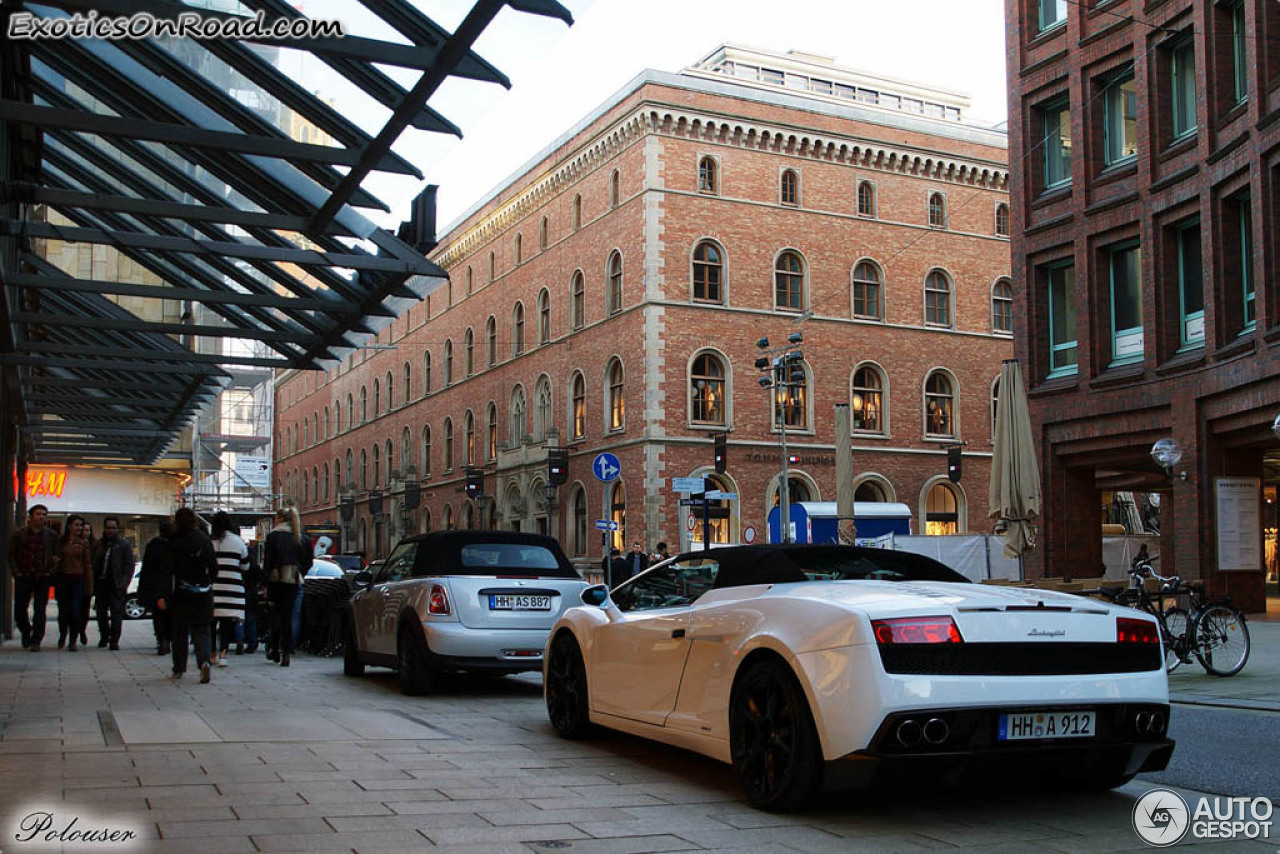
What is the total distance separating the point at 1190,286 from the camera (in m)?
21.9

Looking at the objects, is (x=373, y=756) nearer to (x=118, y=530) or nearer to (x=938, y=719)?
(x=938, y=719)

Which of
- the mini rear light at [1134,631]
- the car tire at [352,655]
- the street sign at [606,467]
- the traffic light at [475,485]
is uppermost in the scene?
the traffic light at [475,485]

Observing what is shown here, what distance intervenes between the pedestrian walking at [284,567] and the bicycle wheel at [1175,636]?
9.26m

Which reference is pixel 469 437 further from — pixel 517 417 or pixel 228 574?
pixel 228 574

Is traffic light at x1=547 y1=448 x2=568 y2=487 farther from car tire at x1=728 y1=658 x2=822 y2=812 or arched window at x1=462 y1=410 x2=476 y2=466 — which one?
car tire at x1=728 y1=658 x2=822 y2=812

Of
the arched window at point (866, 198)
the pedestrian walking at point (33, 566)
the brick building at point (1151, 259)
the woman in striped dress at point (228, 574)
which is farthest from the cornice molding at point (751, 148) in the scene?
the woman in striped dress at point (228, 574)

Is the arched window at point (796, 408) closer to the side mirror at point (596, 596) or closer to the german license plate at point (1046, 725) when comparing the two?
the side mirror at point (596, 596)

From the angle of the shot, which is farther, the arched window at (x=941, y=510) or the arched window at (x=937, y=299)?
the arched window at (x=937, y=299)

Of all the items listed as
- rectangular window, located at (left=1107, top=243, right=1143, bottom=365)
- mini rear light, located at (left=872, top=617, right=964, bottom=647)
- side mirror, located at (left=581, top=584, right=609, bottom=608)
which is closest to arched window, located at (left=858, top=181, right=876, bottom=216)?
rectangular window, located at (left=1107, top=243, right=1143, bottom=365)

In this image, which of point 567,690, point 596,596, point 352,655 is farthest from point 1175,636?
point 352,655

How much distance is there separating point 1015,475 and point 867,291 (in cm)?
2948

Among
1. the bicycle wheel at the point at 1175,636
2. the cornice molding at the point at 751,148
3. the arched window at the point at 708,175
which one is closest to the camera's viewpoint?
the bicycle wheel at the point at 1175,636

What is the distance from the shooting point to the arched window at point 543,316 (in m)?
50.1

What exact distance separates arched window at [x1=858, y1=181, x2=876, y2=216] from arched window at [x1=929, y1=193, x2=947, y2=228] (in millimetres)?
2575
